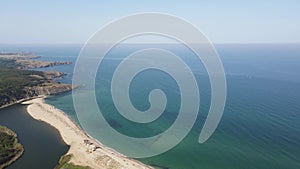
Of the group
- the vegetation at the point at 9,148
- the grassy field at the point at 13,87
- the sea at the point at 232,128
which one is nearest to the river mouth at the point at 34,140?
the vegetation at the point at 9,148

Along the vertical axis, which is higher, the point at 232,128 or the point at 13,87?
the point at 232,128

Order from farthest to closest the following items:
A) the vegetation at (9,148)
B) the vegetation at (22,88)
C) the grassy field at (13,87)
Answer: the vegetation at (22,88) < the grassy field at (13,87) < the vegetation at (9,148)

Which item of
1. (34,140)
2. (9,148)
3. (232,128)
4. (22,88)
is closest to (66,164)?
(9,148)

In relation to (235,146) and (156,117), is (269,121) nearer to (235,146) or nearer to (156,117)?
(235,146)

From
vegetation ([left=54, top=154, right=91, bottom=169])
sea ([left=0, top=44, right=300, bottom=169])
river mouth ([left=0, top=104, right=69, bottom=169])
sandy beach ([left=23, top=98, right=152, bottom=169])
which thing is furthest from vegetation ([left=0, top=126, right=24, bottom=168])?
sea ([left=0, top=44, right=300, bottom=169])

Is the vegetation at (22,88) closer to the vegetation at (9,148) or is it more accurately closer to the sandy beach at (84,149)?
the sandy beach at (84,149)

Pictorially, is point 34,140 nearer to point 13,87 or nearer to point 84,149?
point 84,149
